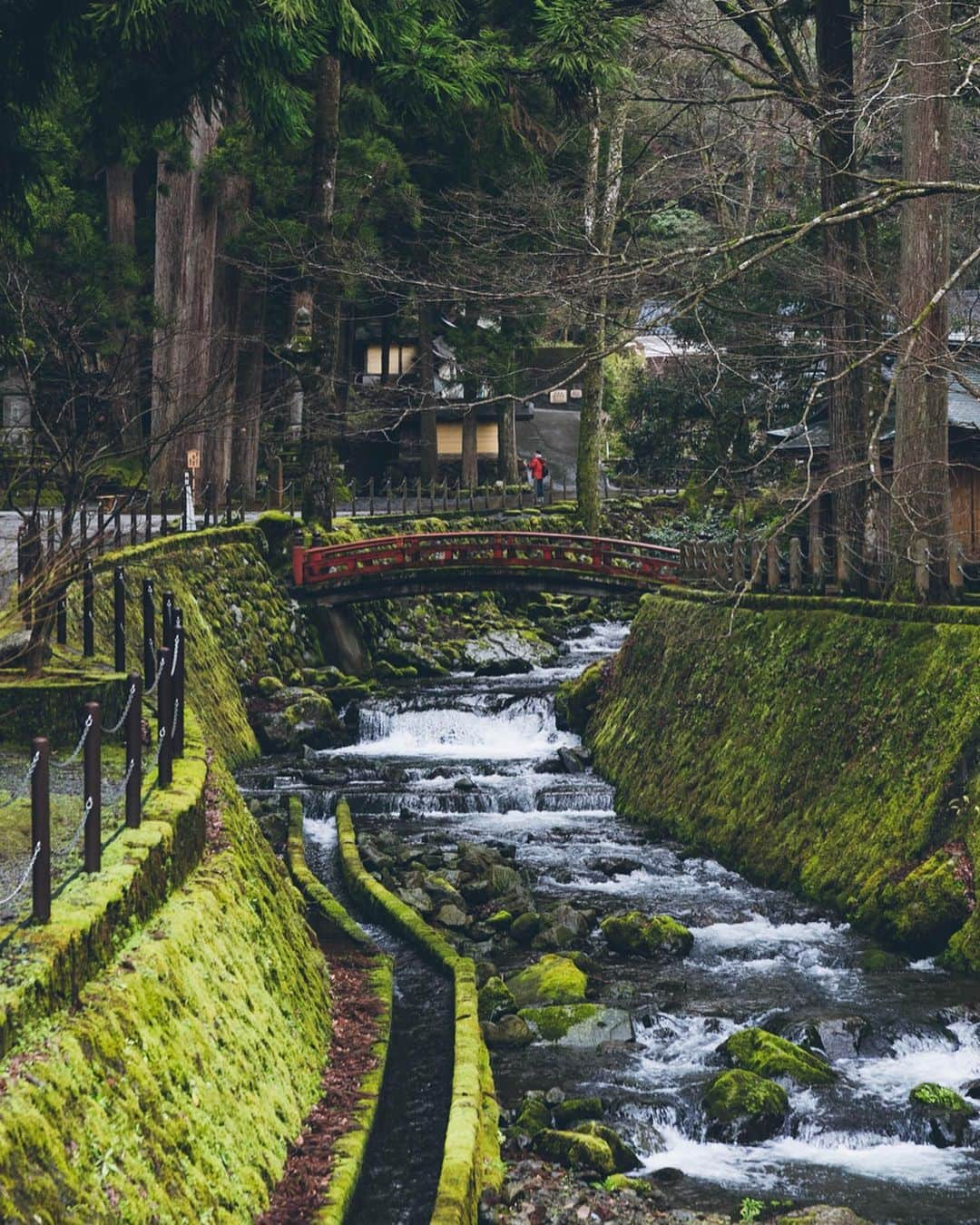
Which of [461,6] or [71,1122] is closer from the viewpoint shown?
A: [71,1122]

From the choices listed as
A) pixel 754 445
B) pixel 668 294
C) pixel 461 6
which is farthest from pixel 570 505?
pixel 668 294

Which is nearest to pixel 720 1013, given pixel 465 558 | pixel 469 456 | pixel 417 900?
pixel 417 900

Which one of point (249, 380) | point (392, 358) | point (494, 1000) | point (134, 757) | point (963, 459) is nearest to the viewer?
point (134, 757)

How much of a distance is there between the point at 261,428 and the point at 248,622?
14.4m

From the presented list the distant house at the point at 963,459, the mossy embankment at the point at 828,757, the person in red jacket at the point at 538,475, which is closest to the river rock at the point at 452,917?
the mossy embankment at the point at 828,757

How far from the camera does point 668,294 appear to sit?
14.6 meters

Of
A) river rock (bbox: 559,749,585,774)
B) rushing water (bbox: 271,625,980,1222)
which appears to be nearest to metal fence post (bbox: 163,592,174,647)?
rushing water (bbox: 271,625,980,1222)

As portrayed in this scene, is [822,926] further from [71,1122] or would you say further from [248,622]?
[248,622]

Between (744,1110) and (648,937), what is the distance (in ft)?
13.5

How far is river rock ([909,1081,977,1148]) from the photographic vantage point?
33.7 feet

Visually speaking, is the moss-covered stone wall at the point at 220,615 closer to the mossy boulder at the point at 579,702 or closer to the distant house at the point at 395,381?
the mossy boulder at the point at 579,702

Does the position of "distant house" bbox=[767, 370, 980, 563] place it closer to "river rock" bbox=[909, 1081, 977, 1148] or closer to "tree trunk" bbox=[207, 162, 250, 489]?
"river rock" bbox=[909, 1081, 977, 1148]

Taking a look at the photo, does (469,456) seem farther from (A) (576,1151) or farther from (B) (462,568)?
(A) (576,1151)

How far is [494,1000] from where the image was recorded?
1300 cm
